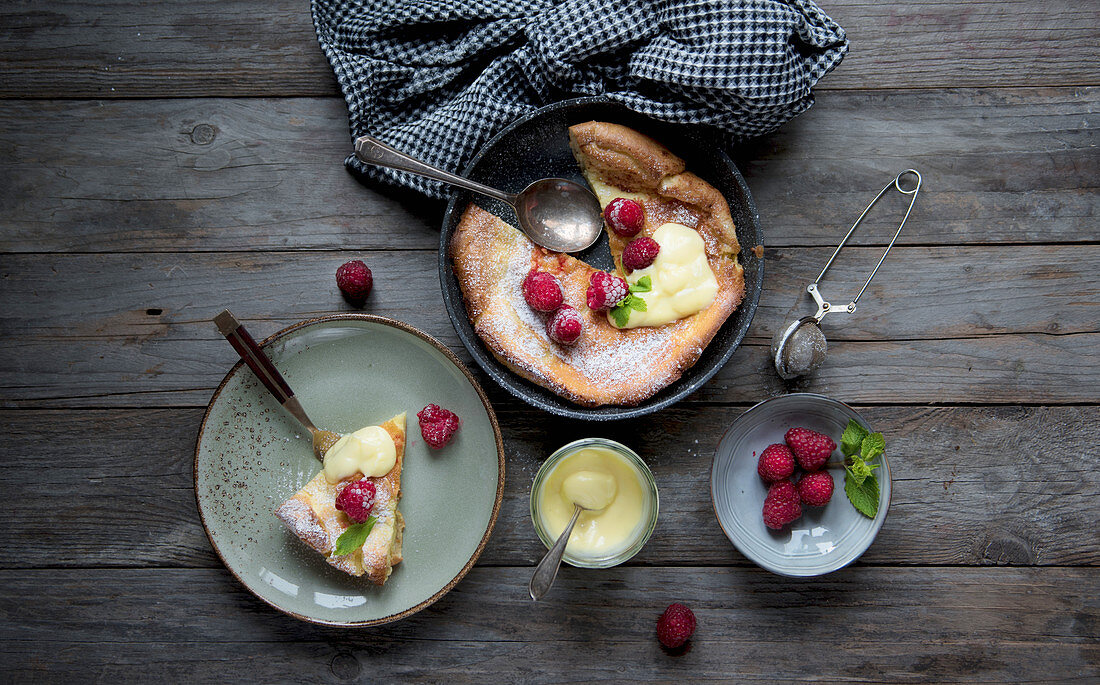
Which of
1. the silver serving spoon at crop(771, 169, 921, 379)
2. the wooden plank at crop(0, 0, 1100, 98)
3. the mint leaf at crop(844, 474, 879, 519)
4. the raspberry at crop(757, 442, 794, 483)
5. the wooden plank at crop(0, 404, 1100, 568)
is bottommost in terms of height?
the wooden plank at crop(0, 404, 1100, 568)

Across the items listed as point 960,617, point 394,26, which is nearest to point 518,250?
point 394,26

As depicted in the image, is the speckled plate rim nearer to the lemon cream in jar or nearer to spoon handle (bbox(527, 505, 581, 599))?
the lemon cream in jar

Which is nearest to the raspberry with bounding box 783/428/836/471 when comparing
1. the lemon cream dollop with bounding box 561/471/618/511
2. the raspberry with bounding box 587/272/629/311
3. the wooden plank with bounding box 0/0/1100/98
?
the lemon cream dollop with bounding box 561/471/618/511

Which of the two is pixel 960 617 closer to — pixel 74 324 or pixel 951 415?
pixel 951 415

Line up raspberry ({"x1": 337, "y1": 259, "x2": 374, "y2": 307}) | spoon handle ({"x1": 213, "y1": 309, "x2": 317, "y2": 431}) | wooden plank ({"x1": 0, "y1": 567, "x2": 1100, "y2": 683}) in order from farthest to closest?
wooden plank ({"x1": 0, "y1": 567, "x2": 1100, "y2": 683})
raspberry ({"x1": 337, "y1": 259, "x2": 374, "y2": 307})
spoon handle ({"x1": 213, "y1": 309, "x2": 317, "y2": 431})

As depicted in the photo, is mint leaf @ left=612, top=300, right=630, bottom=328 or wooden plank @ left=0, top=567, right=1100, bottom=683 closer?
mint leaf @ left=612, top=300, right=630, bottom=328

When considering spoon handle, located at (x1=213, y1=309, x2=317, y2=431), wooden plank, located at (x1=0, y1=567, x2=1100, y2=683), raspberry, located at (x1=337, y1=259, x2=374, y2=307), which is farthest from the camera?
wooden plank, located at (x1=0, y1=567, x2=1100, y2=683)

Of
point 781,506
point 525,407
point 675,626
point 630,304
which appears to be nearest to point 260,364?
point 525,407
